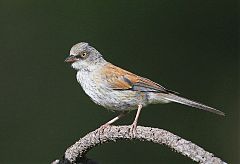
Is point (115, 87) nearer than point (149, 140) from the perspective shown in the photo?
No

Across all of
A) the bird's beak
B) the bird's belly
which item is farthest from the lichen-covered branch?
the bird's beak

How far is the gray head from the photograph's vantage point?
4.40m

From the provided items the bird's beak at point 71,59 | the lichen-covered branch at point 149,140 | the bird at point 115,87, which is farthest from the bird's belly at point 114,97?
the lichen-covered branch at point 149,140

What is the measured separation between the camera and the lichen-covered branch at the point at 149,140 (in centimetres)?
232

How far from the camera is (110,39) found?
8031 millimetres

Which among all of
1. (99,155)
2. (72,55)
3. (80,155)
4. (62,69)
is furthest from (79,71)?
(62,69)

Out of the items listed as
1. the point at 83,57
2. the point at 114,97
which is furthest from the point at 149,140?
the point at 83,57

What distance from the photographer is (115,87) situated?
166 inches

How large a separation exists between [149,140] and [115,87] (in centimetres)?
159

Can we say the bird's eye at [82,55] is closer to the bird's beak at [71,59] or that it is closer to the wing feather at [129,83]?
the bird's beak at [71,59]

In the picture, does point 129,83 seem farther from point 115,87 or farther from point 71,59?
point 71,59

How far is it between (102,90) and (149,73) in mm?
3703

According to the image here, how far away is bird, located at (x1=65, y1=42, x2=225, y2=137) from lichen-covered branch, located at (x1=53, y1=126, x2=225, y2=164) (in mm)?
1043

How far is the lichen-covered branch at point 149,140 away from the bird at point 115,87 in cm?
104
